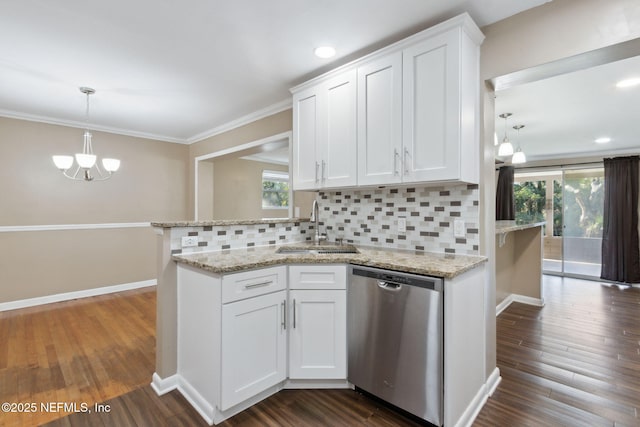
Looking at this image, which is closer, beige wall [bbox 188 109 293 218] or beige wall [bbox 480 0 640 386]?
beige wall [bbox 480 0 640 386]

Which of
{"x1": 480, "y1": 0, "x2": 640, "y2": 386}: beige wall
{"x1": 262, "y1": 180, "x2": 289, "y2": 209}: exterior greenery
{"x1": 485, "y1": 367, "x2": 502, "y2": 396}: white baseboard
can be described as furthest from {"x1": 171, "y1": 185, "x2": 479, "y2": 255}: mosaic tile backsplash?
{"x1": 262, "y1": 180, "x2": 289, "y2": 209}: exterior greenery

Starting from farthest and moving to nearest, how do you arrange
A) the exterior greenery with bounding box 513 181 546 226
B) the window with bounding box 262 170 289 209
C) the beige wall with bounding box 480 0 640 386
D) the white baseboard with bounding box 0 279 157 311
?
1. the window with bounding box 262 170 289 209
2. the exterior greenery with bounding box 513 181 546 226
3. the white baseboard with bounding box 0 279 157 311
4. the beige wall with bounding box 480 0 640 386

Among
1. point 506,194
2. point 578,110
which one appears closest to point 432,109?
point 578,110

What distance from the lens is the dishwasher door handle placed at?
175cm

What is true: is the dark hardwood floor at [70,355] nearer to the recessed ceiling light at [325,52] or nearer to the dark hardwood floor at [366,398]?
the dark hardwood floor at [366,398]

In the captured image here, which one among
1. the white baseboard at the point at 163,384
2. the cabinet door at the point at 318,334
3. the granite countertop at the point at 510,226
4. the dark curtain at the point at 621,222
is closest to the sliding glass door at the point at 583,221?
the dark curtain at the point at 621,222

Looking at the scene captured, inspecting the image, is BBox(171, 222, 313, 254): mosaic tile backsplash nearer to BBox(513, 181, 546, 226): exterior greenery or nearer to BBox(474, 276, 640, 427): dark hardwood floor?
BBox(474, 276, 640, 427): dark hardwood floor

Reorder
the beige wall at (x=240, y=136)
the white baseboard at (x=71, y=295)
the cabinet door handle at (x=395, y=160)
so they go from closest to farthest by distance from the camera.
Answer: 1. the cabinet door handle at (x=395, y=160)
2. the beige wall at (x=240, y=136)
3. the white baseboard at (x=71, y=295)

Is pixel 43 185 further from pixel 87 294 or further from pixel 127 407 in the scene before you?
pixel 127 407

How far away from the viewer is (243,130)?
406 centimetres

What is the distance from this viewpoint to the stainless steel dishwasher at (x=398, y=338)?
1621 mm

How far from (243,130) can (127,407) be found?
317 cm

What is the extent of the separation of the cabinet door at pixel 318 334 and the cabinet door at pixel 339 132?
2.97 feet

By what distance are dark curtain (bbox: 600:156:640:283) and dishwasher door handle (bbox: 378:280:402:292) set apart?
5838mm
